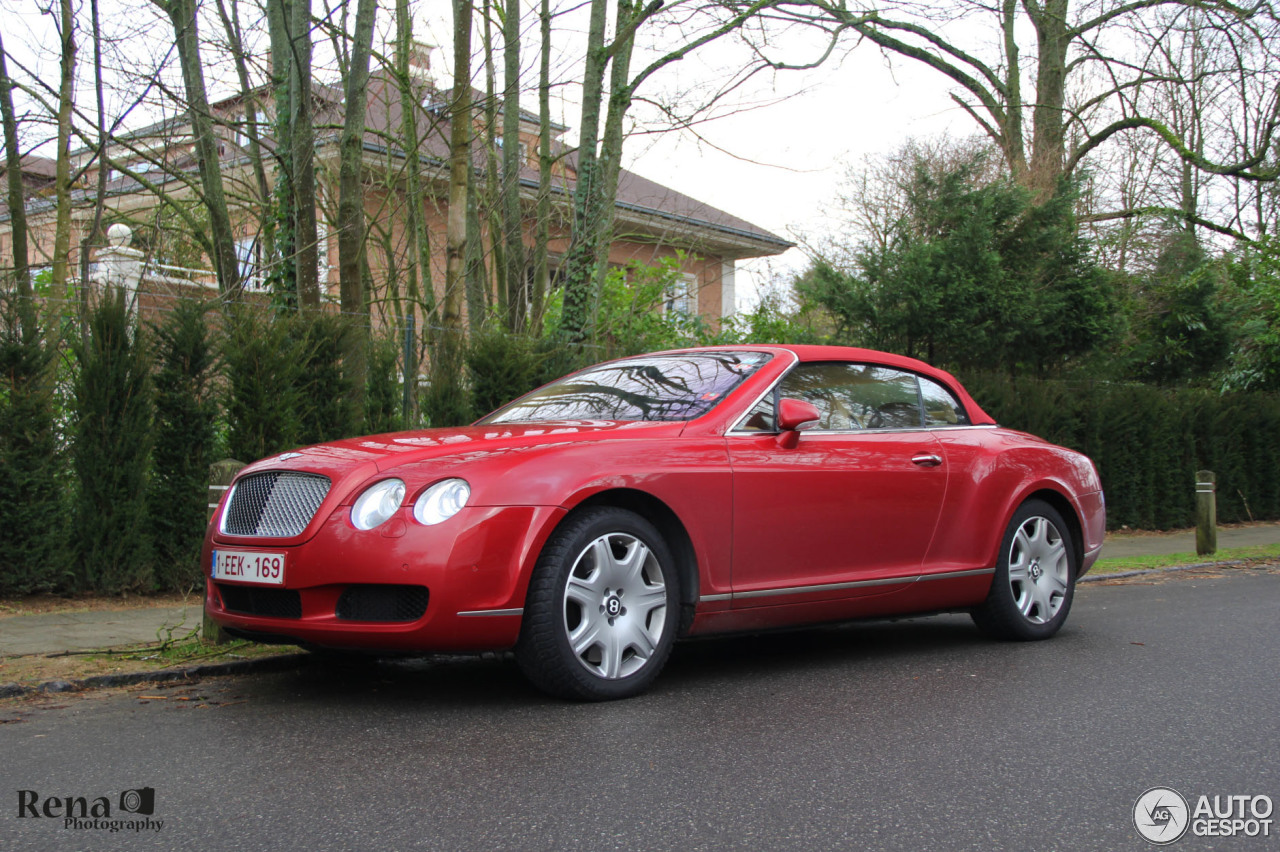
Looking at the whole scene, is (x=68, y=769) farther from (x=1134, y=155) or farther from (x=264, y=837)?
(x=1134, y=155)

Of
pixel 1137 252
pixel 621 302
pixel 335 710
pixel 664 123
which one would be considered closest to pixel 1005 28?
pixel 1137 252

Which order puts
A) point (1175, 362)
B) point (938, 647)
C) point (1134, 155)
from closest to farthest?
point (938, 647)
point (1175, 362)
point (1134, 155)

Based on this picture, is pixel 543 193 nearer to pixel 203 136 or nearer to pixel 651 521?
pixel 203 136

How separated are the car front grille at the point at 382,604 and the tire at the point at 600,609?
1.41ft

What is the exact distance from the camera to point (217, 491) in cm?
551

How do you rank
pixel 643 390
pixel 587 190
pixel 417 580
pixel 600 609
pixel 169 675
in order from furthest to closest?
pixel 587 190 → pixel 643 390 → pixel 169 675 → pixel 600 609 → pixel 417 580

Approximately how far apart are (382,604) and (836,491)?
89.3 inches

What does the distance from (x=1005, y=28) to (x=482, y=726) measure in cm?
2307

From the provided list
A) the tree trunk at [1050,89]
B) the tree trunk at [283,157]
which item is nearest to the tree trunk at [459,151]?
the tree trunk at [283,157]

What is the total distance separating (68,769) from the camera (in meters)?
3.72

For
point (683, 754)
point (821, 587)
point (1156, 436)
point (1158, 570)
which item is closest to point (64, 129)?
point (821, 587)

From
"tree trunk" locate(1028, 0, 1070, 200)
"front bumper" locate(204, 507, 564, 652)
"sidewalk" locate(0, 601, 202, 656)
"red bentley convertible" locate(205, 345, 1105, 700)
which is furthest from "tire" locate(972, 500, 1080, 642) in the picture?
"tree trunk" locate(1028, 0, 1070, 200)

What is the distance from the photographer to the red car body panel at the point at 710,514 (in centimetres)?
439

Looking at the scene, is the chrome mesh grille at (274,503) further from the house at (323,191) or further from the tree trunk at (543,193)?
the tree trunk at (543,193)
